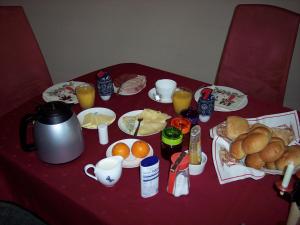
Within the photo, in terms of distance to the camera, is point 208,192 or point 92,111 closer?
point 208,192

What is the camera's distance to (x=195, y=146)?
A: 3.17 feet

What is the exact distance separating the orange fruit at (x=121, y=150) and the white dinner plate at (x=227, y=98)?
51cm

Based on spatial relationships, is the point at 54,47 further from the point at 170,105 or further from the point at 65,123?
the point at 65,123

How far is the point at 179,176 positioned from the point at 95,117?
1.72 ft

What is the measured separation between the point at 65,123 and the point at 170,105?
575 millimetres

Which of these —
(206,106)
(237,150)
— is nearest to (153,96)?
(206,106)

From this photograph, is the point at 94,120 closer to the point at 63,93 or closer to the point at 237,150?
the point at 63,93

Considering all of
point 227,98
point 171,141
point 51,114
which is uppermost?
point 51,114

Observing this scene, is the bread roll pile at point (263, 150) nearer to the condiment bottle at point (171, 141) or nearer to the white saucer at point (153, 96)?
the condiment bottle at point (171, 141)

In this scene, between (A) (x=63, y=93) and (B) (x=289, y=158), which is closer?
(B) (x=289, y=158)

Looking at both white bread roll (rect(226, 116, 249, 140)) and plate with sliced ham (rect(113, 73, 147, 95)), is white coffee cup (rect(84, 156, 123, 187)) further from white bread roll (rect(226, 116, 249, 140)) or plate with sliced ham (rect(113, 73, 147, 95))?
plate with sliced ham (rect(113, 73, 147, 95))

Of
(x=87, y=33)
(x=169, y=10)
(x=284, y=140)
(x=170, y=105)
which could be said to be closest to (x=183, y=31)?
(x=169, y=10)

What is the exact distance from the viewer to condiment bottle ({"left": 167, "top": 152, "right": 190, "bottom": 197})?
35.0 inches

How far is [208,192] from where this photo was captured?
3.06 feet
